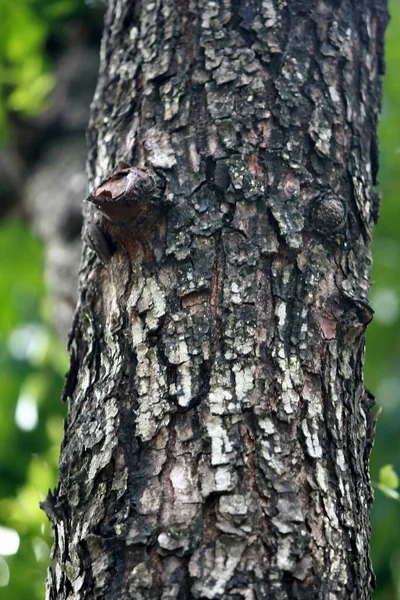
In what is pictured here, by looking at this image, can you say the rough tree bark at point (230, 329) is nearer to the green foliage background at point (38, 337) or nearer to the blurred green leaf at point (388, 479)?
the blurred green leaf at point (388, 479)

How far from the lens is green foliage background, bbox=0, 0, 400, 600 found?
3.51 m

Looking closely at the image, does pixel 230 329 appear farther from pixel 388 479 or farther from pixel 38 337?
pixel 38 337

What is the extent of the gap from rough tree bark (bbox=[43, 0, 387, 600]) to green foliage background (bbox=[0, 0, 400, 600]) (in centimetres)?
192

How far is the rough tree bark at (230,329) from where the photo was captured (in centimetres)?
132

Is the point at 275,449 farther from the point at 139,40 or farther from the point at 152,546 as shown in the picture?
the point at 139,40

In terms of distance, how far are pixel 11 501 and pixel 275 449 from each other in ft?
8.57

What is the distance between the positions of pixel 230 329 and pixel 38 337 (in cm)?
295

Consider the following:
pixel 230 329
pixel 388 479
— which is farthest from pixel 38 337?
pixel 230 329

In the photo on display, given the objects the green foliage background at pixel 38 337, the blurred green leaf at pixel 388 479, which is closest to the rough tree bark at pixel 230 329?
the blurred green leaf at pixel 388 479

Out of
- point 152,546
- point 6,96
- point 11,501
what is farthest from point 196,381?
point 6,96

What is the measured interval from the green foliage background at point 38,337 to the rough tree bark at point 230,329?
1917 mm

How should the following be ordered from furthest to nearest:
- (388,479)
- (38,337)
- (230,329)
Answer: (38,337), (388,479), (230,329)

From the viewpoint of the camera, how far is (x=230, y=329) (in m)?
1.47

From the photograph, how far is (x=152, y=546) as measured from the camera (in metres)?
1.30
